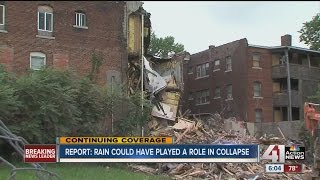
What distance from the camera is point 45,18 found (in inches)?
1347

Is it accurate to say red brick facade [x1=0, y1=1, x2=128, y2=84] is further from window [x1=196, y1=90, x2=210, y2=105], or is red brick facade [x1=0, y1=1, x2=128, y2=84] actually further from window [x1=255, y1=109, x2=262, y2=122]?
window [x1=196, y1=90, x2=210, y2=105]

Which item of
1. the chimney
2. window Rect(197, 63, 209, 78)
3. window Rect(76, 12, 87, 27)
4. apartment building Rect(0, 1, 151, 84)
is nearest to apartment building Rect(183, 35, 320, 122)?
the chimney

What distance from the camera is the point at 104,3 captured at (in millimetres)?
35750

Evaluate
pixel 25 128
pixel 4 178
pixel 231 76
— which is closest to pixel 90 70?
pixel 25 128

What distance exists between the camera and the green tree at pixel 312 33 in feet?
176

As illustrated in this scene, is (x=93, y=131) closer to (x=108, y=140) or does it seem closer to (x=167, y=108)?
(x=167, y=108)

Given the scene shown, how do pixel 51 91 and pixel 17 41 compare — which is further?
pixel 17 41

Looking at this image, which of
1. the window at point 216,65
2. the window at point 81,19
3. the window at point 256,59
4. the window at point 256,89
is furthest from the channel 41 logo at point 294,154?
the window at point 216,65

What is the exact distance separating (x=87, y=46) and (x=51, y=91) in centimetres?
1052

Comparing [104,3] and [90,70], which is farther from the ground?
[104,3]

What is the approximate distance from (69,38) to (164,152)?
81.0ft

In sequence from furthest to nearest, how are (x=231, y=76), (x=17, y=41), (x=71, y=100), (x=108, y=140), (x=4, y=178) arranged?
(x=231, y=76)
(x=17, y=41)
(x=71, y=100)
(x=4, y=178)
(x=108, y=140)

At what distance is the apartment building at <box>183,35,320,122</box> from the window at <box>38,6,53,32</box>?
22.9m

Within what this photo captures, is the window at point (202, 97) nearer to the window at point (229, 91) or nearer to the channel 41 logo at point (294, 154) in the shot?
the window at point (229, 91)
